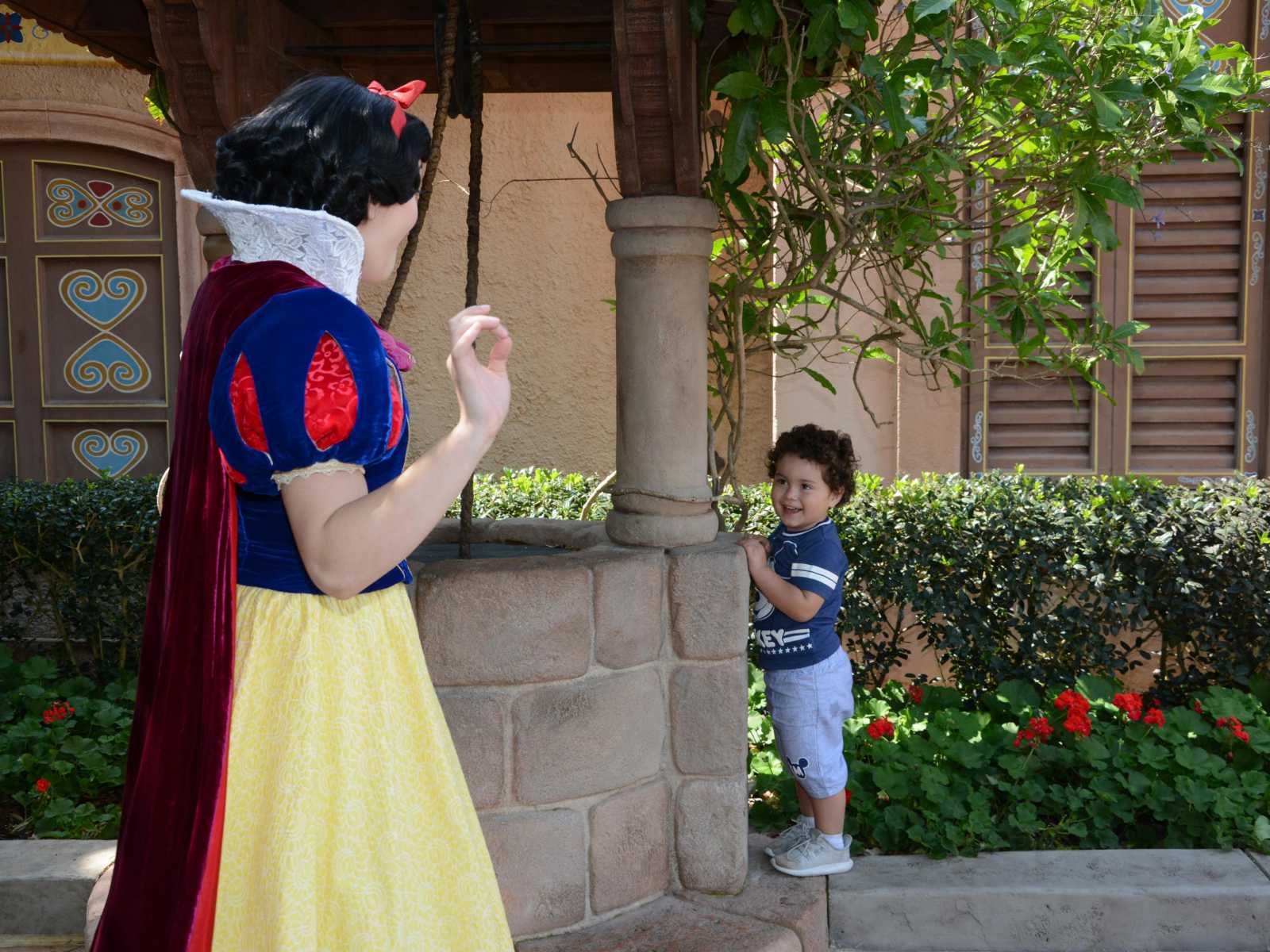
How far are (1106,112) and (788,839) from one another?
1.74 metres

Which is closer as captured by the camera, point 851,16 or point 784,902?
point 851,16

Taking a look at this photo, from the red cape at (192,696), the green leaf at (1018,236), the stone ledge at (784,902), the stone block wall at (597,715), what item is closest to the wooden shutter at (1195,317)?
the green leaf at (1018,236)

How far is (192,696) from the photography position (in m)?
1.44

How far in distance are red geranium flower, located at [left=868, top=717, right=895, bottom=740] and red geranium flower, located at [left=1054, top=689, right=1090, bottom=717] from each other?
1.55ft

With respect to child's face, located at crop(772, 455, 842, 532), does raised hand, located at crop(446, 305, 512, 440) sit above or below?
above

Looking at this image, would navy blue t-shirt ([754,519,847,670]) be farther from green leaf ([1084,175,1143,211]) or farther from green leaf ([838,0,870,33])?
green leaf ([838,0,870,33])

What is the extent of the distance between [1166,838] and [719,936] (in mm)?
1318

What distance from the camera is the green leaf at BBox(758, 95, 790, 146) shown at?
2.42 metres

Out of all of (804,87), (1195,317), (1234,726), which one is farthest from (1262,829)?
(1195,317)

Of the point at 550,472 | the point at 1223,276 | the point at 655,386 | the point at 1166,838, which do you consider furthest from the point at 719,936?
the point at 1223,276

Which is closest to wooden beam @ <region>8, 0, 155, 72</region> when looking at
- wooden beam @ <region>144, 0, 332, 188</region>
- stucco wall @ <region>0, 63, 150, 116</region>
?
wooden beam @ <region>144, 0, 332, 188</region>

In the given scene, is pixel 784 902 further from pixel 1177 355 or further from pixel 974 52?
pixel 1177 355

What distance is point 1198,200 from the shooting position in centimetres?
519

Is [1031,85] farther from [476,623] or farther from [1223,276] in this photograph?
[1223,276]
